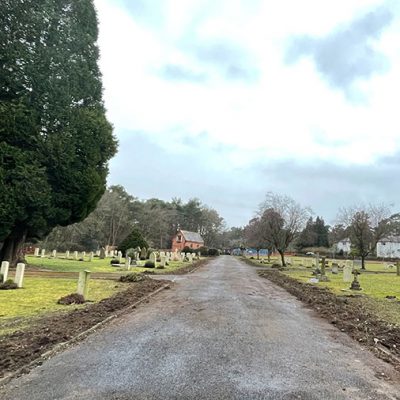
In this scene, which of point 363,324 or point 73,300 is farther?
point 73,300

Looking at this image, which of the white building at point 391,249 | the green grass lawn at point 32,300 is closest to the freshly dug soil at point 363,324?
A: the green grass lawn at point 32,300

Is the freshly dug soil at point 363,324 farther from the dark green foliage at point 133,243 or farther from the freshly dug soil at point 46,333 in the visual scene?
the dark green foliage at point 133,243

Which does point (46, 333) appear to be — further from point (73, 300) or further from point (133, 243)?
point (133, 243)

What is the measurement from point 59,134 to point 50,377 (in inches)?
813

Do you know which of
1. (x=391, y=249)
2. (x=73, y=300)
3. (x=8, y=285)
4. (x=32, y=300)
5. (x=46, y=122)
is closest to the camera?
(x=73, y=300)

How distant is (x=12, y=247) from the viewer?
957 inches

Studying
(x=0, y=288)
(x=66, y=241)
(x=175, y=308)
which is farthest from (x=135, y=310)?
(x=66, y=241)

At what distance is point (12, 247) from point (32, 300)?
14.6m

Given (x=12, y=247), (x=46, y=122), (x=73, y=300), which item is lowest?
(x=73, y=300)

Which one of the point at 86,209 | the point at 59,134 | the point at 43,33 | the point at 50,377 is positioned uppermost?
the point at 43,33

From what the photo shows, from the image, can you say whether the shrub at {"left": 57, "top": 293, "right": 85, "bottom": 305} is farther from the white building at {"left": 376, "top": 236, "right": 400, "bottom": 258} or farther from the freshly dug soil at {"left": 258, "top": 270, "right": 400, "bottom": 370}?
the white building at {"left": 376, "top": 236, "right": 400, "bottom": 258}

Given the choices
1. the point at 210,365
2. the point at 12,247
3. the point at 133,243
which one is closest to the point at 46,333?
the point at 210,365

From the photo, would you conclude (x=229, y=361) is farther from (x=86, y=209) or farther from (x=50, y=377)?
(x=86, y=209)

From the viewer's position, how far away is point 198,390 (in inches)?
174
